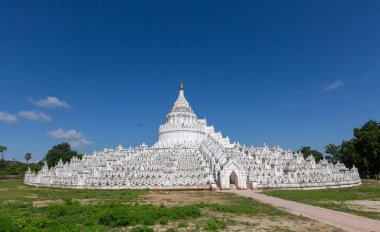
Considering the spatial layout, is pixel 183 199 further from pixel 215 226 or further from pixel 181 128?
pixel 181 128

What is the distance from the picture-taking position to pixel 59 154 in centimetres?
11362

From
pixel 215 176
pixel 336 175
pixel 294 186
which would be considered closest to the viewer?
pixel 294 186

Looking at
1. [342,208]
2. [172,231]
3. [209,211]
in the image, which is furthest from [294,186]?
[172,231]

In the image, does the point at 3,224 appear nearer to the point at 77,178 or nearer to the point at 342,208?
the point at 342,208

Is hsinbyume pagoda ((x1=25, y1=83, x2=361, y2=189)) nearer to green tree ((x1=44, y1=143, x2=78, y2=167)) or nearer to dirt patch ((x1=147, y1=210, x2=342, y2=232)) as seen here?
dirt patch ((x1=147, y1=210, x2=342, y2=232))

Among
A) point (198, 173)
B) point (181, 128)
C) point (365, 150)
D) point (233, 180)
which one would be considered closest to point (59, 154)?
point (181, 128)

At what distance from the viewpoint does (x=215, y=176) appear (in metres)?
46.3

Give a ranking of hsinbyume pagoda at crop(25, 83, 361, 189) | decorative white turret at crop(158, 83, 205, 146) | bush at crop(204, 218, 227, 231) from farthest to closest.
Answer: decorative white turret at crop(158, 83, 205, 146), hsinbyume pagoda at crop(25, 83, 361, 189), bush at crop(204, 218, 227, 231)

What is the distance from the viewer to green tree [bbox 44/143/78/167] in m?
111

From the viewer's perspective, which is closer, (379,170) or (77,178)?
(77,178)

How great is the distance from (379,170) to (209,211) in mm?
61061

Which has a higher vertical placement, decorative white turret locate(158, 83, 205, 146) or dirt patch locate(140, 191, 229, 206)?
decorative white turret locate(158, 83, 205, 146)

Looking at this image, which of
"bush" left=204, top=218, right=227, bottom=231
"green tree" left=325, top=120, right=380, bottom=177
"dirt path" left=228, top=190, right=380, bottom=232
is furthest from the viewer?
"green tree" left=325, top=120, right=380, bottom=177

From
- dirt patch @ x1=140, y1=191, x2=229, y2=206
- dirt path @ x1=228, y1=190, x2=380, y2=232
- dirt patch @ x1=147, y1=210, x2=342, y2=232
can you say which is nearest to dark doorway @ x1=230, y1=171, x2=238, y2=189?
dirt patch @ x1=140, y1=191, x2=229, y2=206
